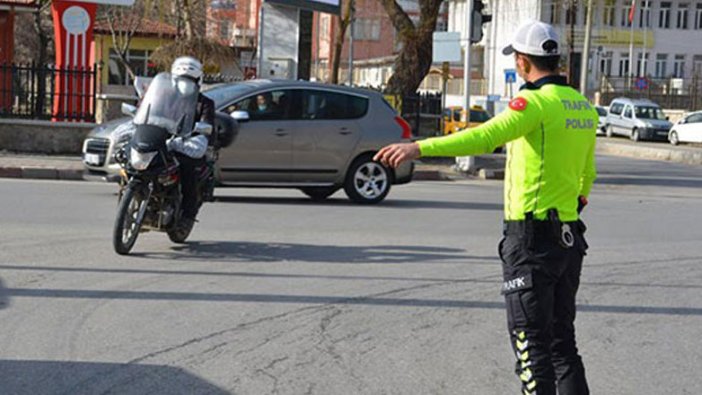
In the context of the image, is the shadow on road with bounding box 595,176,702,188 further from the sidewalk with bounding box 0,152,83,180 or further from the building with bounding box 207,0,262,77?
the building with bounding box 207,0,262,77

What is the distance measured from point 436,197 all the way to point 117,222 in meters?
Answer: 8.69

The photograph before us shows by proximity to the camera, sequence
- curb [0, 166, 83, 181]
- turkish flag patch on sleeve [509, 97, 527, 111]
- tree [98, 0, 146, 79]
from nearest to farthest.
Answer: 1. turkish flag patch on sleeve [509, 97, 527, 111]
2. curb [0, 166, 83, 181]
3. tree [98, 0, 146, 79]

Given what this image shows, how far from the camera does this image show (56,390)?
5621 mm

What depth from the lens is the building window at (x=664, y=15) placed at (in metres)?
77.1

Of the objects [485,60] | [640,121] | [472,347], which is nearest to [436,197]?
[472,347]

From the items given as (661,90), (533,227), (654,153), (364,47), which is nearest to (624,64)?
(661,90)

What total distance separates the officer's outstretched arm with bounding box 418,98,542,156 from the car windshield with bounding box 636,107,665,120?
46898 mm

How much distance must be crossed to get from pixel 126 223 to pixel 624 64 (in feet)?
233

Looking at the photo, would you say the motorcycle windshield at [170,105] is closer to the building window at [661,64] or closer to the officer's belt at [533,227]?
the officer's belt at [533,227]

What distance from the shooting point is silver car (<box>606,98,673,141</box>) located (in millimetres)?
48875

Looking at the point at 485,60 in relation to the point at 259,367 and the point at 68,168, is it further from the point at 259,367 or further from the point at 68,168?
the point at 259,367

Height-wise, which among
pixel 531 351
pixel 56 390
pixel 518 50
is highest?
pixel 518 50

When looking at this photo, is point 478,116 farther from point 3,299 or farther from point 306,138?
point 3,299

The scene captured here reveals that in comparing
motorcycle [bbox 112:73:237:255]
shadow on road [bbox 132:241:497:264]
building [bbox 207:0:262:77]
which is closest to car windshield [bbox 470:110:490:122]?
building [bbox 207:0:262:77]
